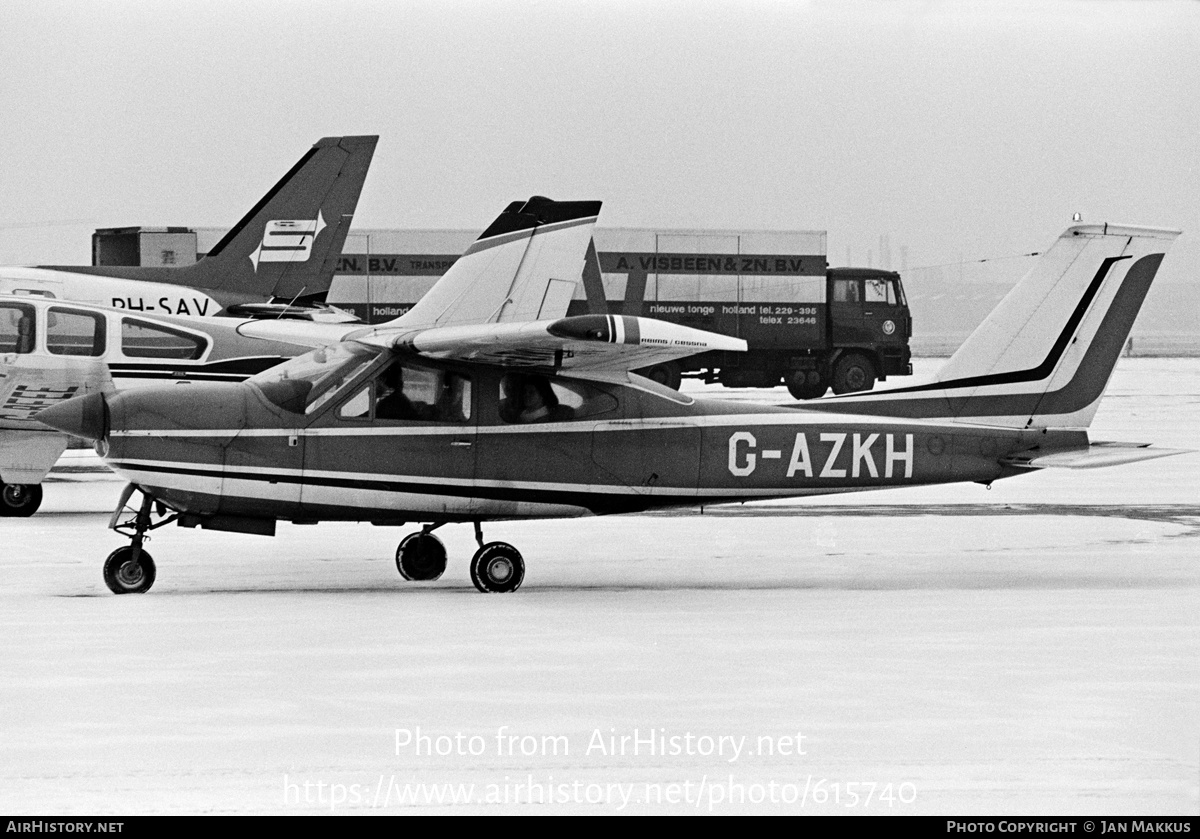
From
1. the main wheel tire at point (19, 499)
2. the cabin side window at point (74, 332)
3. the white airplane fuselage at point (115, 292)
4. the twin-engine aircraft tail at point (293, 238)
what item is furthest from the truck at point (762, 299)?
the cabin side window at point (74, 332)

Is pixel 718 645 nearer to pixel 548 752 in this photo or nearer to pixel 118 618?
pixel 548 752

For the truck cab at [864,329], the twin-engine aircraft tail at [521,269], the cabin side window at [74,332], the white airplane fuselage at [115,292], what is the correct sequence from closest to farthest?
the twin-engine aircraft tail at [521,269], the cabin side window at [74,332], the white airplane fuselage at [115,292], the truck cab at [864,329]

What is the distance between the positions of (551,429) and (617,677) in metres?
3.24

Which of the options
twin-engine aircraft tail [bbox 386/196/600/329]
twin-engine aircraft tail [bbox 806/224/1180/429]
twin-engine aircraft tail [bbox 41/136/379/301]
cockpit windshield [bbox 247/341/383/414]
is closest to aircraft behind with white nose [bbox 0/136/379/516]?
twin-engine aircraft tail [bbox 41/136/379/301]

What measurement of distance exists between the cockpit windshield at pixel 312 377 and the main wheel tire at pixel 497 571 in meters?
1.40

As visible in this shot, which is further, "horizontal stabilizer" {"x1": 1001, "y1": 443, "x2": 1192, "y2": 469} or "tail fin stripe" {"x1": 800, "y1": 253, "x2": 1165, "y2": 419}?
"tail fin stripe" {"x1": 800, "y1": 253, "x2": 1165, "y2": 419}

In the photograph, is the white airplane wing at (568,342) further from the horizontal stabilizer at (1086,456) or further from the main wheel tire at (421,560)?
the horizontal stabilizer at (1086,456)

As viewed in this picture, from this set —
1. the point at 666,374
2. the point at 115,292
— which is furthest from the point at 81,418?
the point at 666,374

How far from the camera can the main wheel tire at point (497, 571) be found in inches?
417

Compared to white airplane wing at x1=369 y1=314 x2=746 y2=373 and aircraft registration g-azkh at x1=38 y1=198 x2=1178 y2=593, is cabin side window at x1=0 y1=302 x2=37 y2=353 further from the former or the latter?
white airplane wing at x1=369 y1=314 x2=746 y2=373

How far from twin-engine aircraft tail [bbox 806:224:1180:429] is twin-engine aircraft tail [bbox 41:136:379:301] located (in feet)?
31.2

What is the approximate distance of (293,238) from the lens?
64.3ft

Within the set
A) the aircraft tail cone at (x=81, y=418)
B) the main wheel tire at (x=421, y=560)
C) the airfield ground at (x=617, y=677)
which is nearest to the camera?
the airfield ground at (x=617, y=677)

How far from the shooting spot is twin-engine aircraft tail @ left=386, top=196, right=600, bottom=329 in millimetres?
12656
